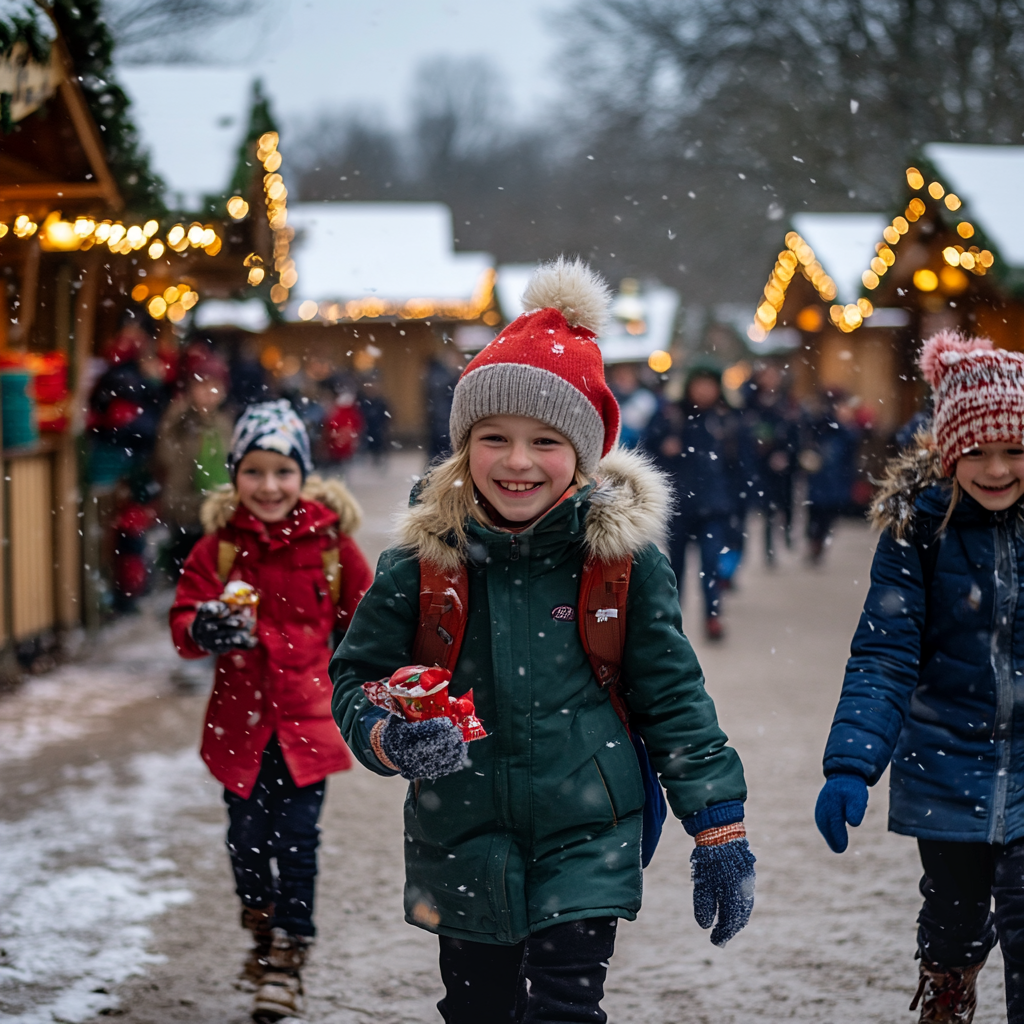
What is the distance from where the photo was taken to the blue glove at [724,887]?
99.7 inches

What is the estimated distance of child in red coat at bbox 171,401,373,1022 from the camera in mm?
3695

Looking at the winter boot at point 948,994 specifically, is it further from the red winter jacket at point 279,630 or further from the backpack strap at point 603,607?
the red winter jacket at point 279,630

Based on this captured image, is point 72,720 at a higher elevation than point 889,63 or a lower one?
lower

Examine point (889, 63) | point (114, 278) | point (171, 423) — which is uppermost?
point (889, 63)

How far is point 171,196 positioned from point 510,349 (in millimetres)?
7676

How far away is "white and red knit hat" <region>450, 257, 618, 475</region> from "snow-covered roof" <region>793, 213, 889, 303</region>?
16819mm

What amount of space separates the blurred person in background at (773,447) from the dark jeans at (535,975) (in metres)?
10.6

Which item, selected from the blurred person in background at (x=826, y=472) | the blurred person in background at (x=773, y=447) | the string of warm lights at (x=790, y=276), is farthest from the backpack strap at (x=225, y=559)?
the string of warm lights at (x=790, y=276)

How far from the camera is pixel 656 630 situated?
2691 mm

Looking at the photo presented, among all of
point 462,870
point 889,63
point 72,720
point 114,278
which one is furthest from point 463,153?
point 462,870

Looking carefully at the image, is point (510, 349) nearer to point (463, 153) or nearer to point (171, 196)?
point (171, 196)

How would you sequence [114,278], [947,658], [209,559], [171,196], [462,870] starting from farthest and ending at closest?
[114,278], [171,196], [209,559], [947,658], [462,870]

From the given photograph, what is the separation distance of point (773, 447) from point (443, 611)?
11787mm

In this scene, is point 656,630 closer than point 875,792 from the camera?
Yes
